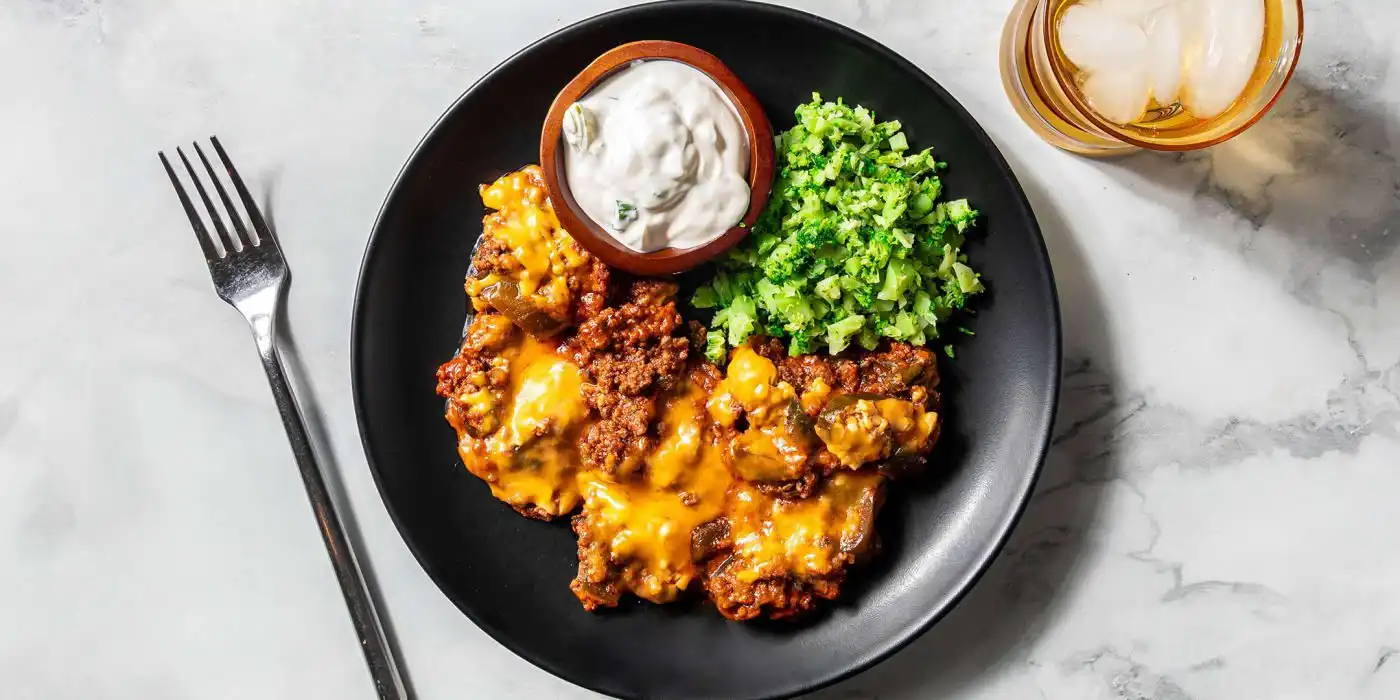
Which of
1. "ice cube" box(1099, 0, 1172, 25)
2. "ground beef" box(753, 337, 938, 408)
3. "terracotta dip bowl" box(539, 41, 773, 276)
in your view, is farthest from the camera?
"ground beef" box(753, 337, 938, 408)

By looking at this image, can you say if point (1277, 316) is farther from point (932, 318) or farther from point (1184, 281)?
point (932, 318)

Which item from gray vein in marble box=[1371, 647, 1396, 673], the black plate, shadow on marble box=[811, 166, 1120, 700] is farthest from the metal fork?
gray vein in marble box=[1371, 647, 1396, 673]

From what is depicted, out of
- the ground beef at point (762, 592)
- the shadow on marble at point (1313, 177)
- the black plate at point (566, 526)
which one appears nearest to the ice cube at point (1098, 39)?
the black plate at point (566, 526)

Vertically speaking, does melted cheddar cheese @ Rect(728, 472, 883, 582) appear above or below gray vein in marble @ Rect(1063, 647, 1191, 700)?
above

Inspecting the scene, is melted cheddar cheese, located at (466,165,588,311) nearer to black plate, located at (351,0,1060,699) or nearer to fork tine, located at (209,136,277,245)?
black plate, located at (351,0,1060,699)

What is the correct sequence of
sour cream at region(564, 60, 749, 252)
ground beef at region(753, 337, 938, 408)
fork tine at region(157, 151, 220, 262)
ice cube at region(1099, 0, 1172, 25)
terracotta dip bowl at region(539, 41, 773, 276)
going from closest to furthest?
sour cream at region(564, 60, 749, 252) < terracotta dip bowl at region(539, 41, 773, 276) < ice cube at region(1099, 0, 1172, 25) < ground beef at region(753, 337, 938, 408) < fork tine at region(157, 151, 220, 262)

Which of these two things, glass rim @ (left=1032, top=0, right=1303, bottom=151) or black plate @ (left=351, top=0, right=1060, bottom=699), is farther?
black plate @ (left=351, top=0, right=1060, bottom=699)

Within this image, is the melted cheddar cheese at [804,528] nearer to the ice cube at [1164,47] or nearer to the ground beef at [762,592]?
the ground beef at [762,592]

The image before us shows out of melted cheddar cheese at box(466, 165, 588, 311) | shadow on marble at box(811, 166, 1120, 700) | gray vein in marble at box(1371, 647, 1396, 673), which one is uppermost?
melted cheddar cheese at box(466, 165, 588, 311)

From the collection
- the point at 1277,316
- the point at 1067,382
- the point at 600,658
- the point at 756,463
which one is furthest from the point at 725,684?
the point at 1277,316
